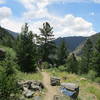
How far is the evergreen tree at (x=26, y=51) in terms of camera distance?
3931 centimetres

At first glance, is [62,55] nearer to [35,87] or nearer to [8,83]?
[35,87]

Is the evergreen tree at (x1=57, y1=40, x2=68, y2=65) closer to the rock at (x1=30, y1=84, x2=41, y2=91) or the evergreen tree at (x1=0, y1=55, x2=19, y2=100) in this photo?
the rock at (x1=30, y1=84, x2=41, y2=91)

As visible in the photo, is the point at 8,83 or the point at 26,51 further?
the point at 26,51

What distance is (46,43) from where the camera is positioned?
69.8m

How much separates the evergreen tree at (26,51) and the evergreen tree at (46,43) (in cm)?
2762

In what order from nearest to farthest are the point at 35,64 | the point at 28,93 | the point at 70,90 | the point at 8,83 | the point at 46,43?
the point at 8,83
the point at 28,93
the point at 70,90
the point at 35,64
the point at 46,43

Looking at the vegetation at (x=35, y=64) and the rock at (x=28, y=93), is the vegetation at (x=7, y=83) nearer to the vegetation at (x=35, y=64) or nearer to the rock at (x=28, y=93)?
the vegetation at (x=35, y=64)

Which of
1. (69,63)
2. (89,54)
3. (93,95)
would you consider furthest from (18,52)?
(89,54)

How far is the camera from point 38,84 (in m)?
27.3

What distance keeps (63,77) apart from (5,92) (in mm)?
14721

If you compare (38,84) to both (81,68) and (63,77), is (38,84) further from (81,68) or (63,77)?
(81,68)

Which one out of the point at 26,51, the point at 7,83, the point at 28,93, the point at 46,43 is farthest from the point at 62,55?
the point at 7,83

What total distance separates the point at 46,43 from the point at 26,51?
3036cm

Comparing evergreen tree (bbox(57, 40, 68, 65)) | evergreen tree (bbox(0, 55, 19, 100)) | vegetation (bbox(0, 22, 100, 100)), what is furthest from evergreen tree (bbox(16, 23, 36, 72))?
evergreen tree (bbox(57, 40, 68, 65))
